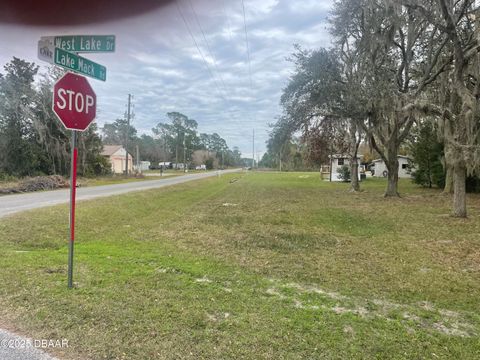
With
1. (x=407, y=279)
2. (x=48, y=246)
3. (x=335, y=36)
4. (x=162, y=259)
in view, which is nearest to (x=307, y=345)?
(x=407, y=279)

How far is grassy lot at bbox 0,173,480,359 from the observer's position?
2.80 m

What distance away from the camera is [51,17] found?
2635 mm

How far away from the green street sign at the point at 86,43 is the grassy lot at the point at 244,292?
8.41 ft

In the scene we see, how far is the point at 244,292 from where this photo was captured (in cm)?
401

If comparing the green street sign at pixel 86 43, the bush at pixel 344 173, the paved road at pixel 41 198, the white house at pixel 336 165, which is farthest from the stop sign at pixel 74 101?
the white house at pixel 336 165

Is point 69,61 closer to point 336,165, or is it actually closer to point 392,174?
point 392,174

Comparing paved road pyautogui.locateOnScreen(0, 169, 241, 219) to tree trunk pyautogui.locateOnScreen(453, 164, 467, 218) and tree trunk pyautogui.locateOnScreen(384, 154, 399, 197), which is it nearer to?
tree trunk pyautogui.locateOnScreen(453, 164, 467, 218)

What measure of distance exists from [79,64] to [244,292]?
10.5 feet

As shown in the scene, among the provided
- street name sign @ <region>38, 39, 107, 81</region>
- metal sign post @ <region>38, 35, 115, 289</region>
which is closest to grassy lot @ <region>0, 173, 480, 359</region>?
metal sign post @ <region>38, 35, 115, 289</region>

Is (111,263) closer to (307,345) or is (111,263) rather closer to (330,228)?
(307,345)

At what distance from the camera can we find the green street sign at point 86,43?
3.27 metres

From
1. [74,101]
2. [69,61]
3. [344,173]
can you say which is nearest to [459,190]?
[74,101]

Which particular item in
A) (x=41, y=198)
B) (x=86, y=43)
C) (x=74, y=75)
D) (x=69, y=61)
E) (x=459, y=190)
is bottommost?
(x=41, y=198)

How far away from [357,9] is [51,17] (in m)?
14.4
